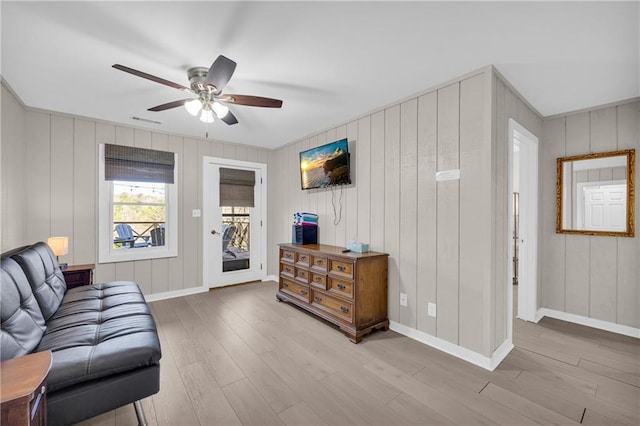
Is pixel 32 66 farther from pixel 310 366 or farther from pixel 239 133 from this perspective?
pixel 310 366

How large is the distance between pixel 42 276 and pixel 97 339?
901 mm

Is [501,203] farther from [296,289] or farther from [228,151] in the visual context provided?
[228,151]

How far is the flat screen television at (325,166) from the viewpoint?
3.40 metres

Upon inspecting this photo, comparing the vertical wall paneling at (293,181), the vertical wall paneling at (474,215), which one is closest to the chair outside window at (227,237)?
the vertical wall paneling at (293,181)

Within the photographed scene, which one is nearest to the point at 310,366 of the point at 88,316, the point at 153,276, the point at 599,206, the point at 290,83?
the point at 88,316

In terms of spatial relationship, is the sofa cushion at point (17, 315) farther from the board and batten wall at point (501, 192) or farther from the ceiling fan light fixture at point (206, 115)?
the board and batten wall at point (501, 192)

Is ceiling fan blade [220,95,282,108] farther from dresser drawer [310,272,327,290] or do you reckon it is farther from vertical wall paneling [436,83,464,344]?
dresser drawer [310,272,327,290]

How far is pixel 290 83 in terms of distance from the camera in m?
2.54

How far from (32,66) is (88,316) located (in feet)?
6.74

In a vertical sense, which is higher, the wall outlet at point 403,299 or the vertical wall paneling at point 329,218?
the vertical wall paneling at point 329,218

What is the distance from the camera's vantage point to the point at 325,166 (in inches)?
145

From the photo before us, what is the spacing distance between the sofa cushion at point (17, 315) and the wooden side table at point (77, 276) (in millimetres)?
1246

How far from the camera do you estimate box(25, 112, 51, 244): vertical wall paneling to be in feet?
10.3

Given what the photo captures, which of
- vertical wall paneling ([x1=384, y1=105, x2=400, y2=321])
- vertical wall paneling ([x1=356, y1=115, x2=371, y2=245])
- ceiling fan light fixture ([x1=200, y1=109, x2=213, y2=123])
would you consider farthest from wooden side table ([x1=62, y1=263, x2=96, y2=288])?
vertical wall paneling ([x1=384, y1=105, x2=400, y2=321])
